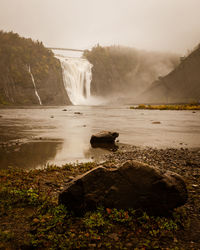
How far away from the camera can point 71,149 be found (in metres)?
10.2

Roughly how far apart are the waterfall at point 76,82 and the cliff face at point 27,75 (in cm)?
366

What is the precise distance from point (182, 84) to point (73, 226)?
4690 inches

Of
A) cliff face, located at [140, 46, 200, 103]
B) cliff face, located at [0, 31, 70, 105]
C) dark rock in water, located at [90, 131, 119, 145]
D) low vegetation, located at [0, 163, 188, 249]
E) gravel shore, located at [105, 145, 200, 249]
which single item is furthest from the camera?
cliff face, located at [140, 46, 200, 103]

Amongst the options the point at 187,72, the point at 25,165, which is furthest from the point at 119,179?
the point at 187,72

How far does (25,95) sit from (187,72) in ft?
288

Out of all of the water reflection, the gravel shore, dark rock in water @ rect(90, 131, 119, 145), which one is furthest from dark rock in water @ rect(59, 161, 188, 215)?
dark rock in water @ rect(90, 131, 119, 145)

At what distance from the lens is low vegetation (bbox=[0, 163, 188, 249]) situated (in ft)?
10.5

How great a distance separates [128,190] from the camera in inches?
157

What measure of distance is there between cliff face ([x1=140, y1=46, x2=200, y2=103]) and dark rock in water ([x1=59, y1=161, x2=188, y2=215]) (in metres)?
101

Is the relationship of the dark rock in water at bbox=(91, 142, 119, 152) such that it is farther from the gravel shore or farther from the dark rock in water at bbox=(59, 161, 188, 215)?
the dark rock in water at bbox=(59, 161, 188, 215)

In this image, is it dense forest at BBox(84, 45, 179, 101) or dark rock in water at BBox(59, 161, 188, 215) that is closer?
dark rock in water at BBox(59, 161, 188, 215)

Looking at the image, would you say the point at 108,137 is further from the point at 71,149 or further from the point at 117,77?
the point at 117,77

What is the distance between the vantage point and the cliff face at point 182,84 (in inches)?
4028

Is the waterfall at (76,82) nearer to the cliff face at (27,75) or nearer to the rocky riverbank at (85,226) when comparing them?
the cliff face at (27,75)
